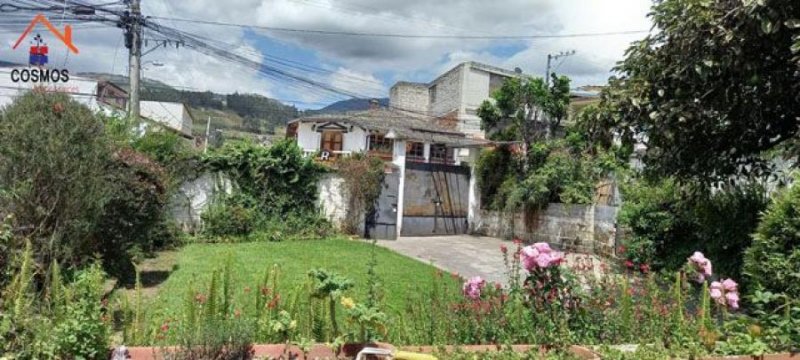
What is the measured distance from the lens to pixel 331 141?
25.7 m

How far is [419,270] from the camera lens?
1062 centimetres

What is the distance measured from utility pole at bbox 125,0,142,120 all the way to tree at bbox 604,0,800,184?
13.5 m

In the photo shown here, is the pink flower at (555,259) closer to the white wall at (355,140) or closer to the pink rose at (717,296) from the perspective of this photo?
the pink rose at (717,296)

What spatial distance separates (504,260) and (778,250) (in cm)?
270

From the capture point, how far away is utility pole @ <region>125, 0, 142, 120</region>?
15.3m

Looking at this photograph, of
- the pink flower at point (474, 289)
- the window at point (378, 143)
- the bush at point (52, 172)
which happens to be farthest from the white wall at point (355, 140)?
the pink flower at point (474, 289)

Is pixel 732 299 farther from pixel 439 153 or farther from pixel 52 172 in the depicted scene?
pixel 439 153

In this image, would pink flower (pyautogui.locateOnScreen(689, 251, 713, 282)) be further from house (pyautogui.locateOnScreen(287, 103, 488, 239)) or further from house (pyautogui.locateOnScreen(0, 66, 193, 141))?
house (pyautogui.locateOnScreen(287, 103, 488, 239))

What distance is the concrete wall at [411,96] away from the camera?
3897cm

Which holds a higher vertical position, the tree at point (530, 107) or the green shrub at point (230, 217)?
the tree at point (530, 107)

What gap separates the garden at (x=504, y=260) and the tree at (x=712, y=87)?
0.02 m

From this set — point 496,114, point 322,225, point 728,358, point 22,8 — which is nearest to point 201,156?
point 322,225

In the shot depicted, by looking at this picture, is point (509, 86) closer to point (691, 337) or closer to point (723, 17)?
point (723, 17)

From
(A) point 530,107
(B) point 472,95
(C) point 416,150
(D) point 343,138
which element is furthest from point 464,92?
(A) point 530,107
